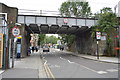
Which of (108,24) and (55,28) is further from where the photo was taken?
(55,28)

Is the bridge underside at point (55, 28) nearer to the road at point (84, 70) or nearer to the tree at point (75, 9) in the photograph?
the road at point (84, 70)

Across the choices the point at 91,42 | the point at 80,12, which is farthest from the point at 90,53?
the point at 80,12

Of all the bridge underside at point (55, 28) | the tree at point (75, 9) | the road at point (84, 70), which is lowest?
the road at point (84, 70)

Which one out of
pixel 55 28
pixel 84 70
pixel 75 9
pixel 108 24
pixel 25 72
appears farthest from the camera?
pixel 75 9

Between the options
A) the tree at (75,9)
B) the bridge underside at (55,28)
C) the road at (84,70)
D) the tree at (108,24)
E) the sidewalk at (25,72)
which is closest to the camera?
the sidewalk at (25,72)

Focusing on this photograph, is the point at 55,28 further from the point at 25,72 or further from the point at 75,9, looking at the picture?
the point at 75,9

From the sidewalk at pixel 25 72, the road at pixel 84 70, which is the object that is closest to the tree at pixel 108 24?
the road at pixel 84 70

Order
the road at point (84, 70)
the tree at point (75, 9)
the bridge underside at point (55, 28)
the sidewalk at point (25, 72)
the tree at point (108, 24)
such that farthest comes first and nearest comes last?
the tree at point (75, 9) < the bridge underside at point (55, 28) < the tree at point (108, 24) < the road at point (84, 70) < the sidewalk at point (25, 72)

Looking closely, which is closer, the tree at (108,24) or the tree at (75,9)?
the tree at (108,24)

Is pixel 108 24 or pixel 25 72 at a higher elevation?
pixel 108 24

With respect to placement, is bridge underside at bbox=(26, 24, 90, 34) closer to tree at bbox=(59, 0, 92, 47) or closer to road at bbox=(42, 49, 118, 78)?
road at bbox=(42, 49, 118, 78)

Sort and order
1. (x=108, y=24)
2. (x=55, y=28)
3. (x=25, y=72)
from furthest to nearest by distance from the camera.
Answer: (x=55, y=28) → (x=108, y=24) → (x=25, y=72)

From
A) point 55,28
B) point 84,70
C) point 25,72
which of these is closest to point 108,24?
point 55,28

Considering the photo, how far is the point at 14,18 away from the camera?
24578 mm
